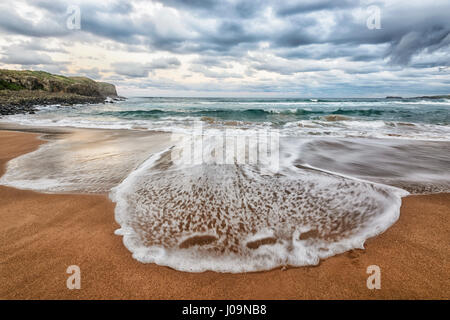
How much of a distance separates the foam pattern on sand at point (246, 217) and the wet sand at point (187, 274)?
0.40 ft

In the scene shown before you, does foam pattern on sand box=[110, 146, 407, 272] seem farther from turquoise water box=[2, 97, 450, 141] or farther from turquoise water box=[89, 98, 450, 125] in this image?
turquoise water box=[89, 98, 450, 125]

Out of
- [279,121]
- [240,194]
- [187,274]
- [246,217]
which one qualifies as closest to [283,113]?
[279,121]

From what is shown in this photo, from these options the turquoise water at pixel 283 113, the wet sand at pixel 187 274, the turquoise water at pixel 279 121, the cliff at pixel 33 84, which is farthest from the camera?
the cliff at pixel 33 84

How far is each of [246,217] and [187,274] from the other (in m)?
1.03

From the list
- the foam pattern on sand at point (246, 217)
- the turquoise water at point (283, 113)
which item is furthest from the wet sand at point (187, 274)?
the turquoise water at point (283, 113)

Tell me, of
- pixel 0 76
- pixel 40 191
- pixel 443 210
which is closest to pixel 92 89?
pixel 0 76

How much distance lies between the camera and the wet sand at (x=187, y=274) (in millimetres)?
1711

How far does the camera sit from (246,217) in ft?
8.70

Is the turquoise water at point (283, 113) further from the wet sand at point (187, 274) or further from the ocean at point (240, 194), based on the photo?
the wet sand at point (187, 274)

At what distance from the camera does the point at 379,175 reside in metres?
4.16

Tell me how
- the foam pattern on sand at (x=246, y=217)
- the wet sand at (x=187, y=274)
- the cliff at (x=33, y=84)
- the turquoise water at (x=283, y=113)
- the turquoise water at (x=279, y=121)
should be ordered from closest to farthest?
the wet sand at (x=187, y=274) → the foam pattern on sand at (x=246, y=217) → the turquoise water at (x=279, y=121) → the turquoise water at (x=283, y=113) → the cliff at (x=33, y=84)

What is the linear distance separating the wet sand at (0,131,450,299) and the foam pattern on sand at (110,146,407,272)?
123 mm
